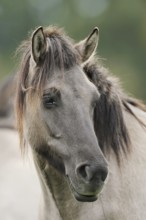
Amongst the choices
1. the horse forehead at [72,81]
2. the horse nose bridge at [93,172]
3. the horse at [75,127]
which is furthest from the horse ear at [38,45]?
the horse nose bridge at [93,172]

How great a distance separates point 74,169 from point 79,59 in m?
0.80

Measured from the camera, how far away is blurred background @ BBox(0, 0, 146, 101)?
28.9 m

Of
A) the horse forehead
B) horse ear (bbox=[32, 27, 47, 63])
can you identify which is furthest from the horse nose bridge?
horse ear (bbox=[32, 27, 47, 63])

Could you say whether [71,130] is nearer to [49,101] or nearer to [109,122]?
[49,101]

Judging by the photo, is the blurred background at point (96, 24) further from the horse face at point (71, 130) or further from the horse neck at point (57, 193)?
the horse face at point (71, 130)

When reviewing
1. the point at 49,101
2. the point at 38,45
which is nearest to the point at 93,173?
the point at 49,101

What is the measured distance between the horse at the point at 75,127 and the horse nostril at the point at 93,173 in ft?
0.21

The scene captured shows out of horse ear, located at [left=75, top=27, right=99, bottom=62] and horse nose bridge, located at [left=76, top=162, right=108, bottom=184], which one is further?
horse ear, located at [left=75, top=27, right=99, bottom=62]

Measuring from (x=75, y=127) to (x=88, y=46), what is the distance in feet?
2.21

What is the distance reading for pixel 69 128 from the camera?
590cm

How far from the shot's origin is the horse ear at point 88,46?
6284 millimetres

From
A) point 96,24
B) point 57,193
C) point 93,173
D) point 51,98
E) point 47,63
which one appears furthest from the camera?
point 96,24

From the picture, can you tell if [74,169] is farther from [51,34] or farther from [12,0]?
[12,0]

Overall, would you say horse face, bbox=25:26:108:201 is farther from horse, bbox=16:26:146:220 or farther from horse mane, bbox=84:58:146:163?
horse mane, bbox=84:58:146:163
